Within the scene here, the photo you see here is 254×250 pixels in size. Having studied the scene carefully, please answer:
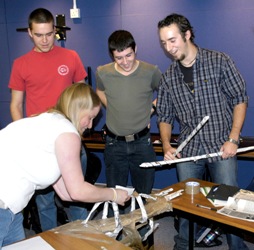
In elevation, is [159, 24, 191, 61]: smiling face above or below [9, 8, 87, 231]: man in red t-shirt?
above

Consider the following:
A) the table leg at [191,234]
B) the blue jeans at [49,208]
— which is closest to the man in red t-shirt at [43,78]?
the blue jeans at [49,208]

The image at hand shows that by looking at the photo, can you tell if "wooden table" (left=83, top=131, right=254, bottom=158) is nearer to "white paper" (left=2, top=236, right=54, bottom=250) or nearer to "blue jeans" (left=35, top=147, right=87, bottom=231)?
"blue jeans" (left=35, top=147, right=87, bottom=231)

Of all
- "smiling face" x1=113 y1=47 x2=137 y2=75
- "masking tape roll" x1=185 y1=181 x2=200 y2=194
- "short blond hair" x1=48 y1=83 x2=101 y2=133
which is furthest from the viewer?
"smiling face" x1=113 y1=47 x2=137 y2=75

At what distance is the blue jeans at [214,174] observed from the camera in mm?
2268

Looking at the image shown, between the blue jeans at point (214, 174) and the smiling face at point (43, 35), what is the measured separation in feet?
4.29

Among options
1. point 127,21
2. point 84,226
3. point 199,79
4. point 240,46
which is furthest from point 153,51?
point 84,226

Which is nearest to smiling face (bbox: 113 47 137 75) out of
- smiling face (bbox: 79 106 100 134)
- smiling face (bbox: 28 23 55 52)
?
smiling face (bbox: 28 23 55 52)

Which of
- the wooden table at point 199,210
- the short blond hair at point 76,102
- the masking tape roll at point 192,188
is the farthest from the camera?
the masking tape roll at point 192,188

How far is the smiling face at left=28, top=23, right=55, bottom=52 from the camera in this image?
8.36 ft

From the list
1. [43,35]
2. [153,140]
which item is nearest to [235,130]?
[153,140]

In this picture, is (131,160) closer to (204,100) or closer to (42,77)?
(204,100)

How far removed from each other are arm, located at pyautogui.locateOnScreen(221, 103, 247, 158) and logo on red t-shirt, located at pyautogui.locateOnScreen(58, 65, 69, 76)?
128 cm

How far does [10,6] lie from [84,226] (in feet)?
11.2

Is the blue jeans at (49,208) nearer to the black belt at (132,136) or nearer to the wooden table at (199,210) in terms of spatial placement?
the black belt at (132,136)
